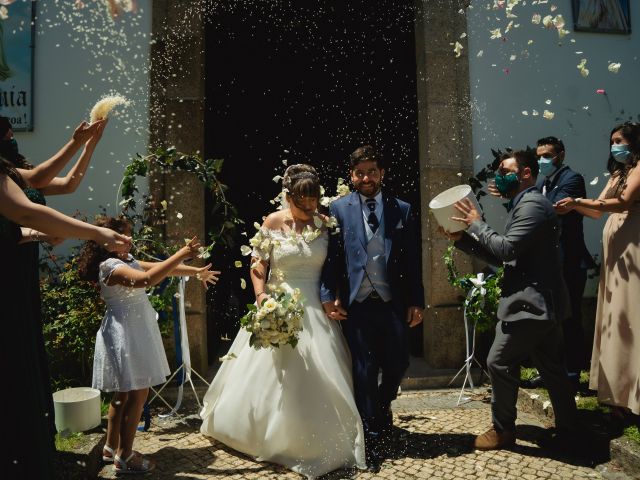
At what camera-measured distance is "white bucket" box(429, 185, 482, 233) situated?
11.4 feet

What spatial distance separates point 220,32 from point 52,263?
2998 millimetres

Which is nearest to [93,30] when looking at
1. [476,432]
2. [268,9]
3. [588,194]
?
[268,9]

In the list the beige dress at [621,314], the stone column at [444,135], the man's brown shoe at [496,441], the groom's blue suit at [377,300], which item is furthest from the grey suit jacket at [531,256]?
the stone column at [444,135]

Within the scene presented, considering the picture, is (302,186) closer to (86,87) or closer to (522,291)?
(522,291)

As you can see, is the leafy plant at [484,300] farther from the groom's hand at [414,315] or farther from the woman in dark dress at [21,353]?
the woman in dark dress at [21,353]

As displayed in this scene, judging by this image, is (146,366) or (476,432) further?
(476,432)

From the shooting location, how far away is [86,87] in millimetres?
5156

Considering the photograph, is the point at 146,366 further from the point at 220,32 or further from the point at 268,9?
the point at 268,9

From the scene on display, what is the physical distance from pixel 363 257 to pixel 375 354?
0.68 meters

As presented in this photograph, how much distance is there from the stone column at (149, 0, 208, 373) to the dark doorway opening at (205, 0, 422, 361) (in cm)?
51

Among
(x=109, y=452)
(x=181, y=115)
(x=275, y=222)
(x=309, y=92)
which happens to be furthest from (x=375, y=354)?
(x=309, y=92)

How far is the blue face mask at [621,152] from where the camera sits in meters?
3.67

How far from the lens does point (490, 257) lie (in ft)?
12.2

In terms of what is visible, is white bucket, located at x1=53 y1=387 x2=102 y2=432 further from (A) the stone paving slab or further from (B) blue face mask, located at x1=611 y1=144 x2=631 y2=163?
(B) blue face mask, located at x1=611 y1=144 x2=631 y2=163
